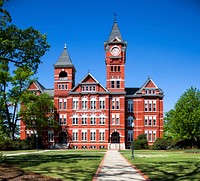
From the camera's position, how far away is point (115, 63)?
6444 centimetres

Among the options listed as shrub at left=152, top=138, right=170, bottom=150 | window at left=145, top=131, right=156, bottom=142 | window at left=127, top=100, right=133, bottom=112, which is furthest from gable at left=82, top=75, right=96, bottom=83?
shrub at left=152, top=138, right=170, bottom=150

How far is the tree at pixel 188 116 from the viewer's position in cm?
5074

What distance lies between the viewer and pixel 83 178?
46.5ft

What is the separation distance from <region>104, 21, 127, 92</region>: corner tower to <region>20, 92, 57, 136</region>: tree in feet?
41.3

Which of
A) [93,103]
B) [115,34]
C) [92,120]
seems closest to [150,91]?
[93,103]

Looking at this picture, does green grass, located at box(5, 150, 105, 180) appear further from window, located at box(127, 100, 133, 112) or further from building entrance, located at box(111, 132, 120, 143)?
window, located at box(127, 100, 133, 112)

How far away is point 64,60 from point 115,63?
1052 cm

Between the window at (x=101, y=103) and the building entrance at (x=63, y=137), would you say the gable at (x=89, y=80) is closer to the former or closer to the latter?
the window at (x=101, y=103)

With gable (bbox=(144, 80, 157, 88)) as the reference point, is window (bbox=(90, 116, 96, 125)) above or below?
below

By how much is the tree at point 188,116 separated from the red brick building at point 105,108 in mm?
10077

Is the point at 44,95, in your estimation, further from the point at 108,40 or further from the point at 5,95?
the point at 108,40

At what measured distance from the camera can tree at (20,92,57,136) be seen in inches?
2189

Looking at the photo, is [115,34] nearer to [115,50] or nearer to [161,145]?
[115,50]

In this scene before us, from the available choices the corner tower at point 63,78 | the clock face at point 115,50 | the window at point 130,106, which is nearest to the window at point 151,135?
the window at point 130,106
